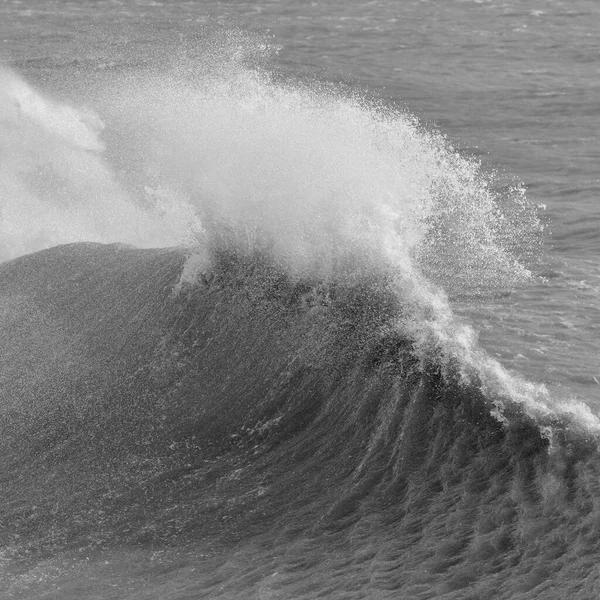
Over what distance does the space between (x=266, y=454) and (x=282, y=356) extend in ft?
5.72

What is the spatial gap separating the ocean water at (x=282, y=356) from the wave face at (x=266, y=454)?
0.11 ft

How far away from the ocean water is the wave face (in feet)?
0.11

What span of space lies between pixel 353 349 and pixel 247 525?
313 centimetres

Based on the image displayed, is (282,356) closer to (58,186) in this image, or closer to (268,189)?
(268,189)

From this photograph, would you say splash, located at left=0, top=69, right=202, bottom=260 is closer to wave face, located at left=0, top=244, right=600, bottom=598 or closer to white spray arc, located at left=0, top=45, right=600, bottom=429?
white spray arc, located at left=0, top=45, right=600, bottom=429

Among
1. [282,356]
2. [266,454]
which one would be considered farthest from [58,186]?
[266,454]

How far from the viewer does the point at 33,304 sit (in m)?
16.8

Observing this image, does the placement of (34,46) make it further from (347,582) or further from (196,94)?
(347,582)

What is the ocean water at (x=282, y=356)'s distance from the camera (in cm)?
1114

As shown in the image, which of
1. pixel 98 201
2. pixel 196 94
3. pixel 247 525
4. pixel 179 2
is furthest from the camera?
pixel 179 2

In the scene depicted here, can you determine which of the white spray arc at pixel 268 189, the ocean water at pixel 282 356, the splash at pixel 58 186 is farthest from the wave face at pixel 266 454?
the splash at pixel 58 186

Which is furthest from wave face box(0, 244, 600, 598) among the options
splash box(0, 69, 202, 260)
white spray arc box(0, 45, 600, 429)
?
splash box(0, 69, 202, 260)

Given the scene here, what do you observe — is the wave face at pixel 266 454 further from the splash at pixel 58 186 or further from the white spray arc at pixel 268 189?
the splash at pixel 58 186

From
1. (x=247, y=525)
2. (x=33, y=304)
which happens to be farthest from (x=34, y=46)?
(x=247, y=525)
